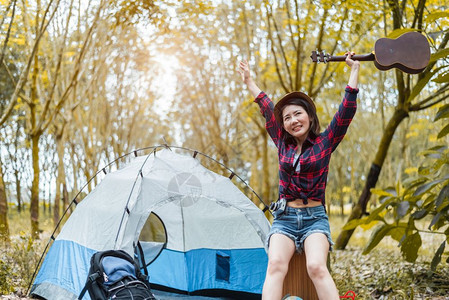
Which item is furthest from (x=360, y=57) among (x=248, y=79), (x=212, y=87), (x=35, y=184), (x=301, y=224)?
(x=212, y=87)

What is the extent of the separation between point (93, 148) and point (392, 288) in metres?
8.10

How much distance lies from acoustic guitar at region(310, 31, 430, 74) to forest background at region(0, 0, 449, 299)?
2.12ft

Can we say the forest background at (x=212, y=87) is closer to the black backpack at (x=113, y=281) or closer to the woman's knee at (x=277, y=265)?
the black backpack at (x=113, y=281)

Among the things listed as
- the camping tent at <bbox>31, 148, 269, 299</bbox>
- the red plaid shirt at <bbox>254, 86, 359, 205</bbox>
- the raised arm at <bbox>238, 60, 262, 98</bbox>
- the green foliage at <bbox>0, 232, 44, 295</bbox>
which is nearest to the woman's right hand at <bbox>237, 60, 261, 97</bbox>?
the raised arm at <bbox>238, 60, 262, 98</bbox>

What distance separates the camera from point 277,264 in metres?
2.70

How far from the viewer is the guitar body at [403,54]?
8.91 ft

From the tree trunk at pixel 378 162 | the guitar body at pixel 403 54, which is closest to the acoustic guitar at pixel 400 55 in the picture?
the guitar body at pixel 403 54

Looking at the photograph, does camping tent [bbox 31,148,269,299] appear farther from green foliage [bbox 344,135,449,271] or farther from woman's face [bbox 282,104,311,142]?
woman's face [bbox 282,104,311,142]

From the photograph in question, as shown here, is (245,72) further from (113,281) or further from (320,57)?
(113,281)

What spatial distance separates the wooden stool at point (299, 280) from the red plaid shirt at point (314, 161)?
0.42m

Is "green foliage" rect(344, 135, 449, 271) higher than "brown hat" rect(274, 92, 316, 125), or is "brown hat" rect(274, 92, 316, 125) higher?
"brown hat" rect(274, 92, 316, 125)

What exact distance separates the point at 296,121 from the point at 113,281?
1.74 m

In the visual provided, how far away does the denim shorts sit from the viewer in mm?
2783

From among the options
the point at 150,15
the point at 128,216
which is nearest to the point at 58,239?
the point at 128,216
